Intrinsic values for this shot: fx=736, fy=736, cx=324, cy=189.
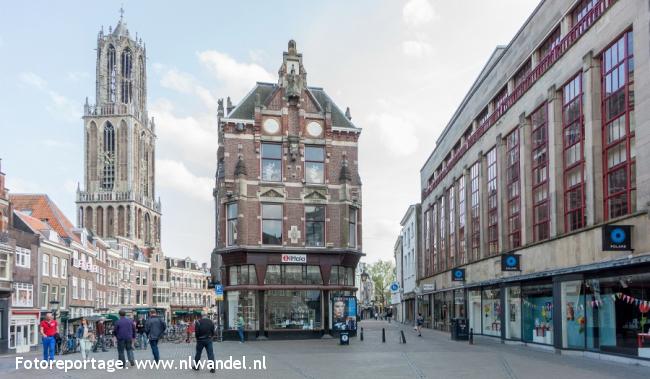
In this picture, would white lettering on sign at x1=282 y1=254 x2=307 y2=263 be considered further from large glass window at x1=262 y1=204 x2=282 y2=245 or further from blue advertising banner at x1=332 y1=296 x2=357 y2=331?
blue advertising banner at x1=332 y1=296 x2=357 y2=331

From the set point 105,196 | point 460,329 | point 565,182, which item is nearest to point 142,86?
point 105,196

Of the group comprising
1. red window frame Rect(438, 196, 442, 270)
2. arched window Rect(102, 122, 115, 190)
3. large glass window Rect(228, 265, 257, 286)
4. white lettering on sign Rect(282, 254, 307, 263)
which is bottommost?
large glass window Rect(228, 265, 257, 286)

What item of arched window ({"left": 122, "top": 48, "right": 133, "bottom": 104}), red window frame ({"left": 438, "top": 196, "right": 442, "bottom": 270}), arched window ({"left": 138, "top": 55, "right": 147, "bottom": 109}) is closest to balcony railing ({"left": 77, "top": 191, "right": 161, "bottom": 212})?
arched window ({"left": 122, "top": 48, "right": 133, "bottom": 104})

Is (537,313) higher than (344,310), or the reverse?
(537,313)

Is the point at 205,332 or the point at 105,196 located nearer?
the point at 205,332

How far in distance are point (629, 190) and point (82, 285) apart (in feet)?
201

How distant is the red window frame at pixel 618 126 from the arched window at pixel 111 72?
13231cm

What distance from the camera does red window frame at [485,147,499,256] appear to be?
1570 inches

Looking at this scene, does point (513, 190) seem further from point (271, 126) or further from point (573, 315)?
point (271, 126)

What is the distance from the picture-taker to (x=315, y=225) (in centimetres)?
4466

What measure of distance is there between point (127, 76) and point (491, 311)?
12464cm

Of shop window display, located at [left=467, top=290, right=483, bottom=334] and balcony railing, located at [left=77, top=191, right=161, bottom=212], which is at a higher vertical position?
balcony railing, located at [left=77, top=191, right=161, bottom=212]

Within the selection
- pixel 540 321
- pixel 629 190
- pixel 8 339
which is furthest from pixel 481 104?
pixel 8 339

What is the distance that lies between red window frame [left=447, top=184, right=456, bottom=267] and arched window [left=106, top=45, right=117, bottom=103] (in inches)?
4169
